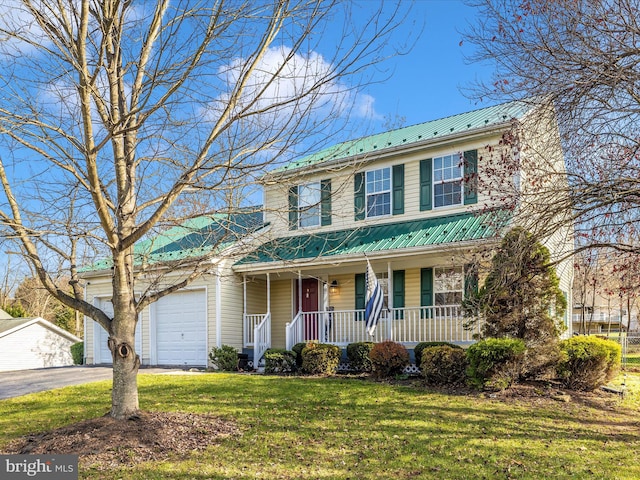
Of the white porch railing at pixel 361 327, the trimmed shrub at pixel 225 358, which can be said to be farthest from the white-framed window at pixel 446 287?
the trimmed shrub at pixel 225 358

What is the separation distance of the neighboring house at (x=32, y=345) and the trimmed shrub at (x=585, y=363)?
1730 cm

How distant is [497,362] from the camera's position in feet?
33.4

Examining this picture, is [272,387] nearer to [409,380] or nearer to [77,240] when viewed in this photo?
[409,380]

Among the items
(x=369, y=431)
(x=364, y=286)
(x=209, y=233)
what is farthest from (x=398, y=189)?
(x=369, y=431)

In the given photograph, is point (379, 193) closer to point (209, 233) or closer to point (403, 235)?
point (403, 235)

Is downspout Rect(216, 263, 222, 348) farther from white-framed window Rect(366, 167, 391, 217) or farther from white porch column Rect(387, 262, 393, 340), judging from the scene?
white porch column Rect(387, 262, 393, 340)

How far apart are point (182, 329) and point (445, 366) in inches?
362

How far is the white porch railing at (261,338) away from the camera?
1529 cm

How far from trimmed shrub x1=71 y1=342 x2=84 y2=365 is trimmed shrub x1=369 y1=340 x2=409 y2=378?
40.0 ft

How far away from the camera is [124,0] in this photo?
6352 mm

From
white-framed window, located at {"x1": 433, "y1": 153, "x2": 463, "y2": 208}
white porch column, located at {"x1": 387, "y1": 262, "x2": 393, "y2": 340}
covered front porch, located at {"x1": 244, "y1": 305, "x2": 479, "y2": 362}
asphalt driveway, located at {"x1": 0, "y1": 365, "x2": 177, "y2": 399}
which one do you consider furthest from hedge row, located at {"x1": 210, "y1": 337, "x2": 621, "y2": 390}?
asphalt driveway, located at {"x1": 0, "y1": 365, "x2": 177, "y2": 399}

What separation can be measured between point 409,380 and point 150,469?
22.7 feet

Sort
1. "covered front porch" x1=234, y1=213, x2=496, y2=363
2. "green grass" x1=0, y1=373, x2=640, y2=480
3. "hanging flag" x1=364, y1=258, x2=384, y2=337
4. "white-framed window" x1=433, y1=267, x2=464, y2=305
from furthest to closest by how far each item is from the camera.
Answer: "white-framed window" x1=433, y1=267, x2=464, y2=305
"covered front porch" x1=234, y1=213, x2=496, y2=363
"hanging flag" x1=364, y1=258, x2=384, y2=337
"green grass" x1=0, y1=373, x2=640, y2=480

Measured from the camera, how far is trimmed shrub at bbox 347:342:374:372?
13.2 meters
